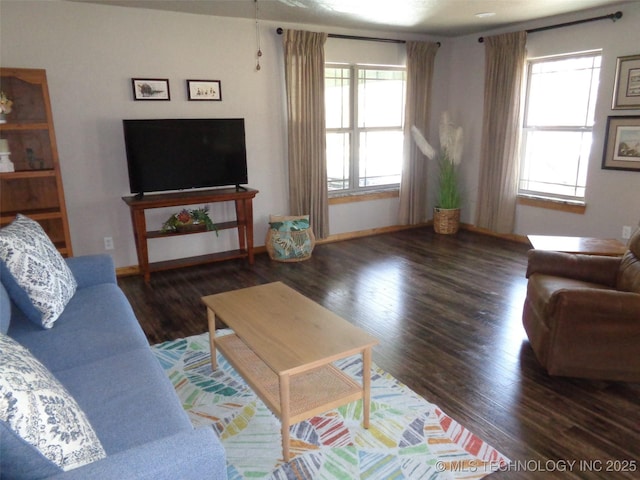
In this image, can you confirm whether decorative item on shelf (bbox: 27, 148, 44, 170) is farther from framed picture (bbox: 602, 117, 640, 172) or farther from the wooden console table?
framed picture (bbox: 602, 117, 640, 172)

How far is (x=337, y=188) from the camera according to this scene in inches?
220

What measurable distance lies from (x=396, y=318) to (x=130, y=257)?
8.74ft

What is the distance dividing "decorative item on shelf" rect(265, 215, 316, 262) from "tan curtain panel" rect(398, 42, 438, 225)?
5.45 ft

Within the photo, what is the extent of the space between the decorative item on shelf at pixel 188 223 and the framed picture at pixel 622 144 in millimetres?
3896

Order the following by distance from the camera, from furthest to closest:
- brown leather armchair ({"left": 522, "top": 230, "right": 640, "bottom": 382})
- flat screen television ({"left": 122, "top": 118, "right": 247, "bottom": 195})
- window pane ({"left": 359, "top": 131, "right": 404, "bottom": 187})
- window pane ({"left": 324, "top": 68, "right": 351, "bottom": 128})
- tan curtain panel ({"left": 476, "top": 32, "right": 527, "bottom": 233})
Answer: window pane ({"left": 359, "top": 131, "right": 404, "bottom": 187})
window pane ({"left": 324, "top": 68, "right": 351, "bottom": 128})
tan curtain panel ({"left": 476, "top": 32, "right": 527, "bottom": 233})
flat screen television ({"left": 122, "top": 118, "right": 247, "bottom": 195})
brown leather armchair ({"left": 522, "top": 230, "right": 640, "bottom": 382})

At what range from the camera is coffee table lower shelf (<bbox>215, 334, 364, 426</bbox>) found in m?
1.97

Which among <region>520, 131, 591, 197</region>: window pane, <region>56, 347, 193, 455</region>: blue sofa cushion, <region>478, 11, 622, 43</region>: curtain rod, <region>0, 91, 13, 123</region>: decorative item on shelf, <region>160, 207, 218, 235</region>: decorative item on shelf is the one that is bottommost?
<region>56, 347, 193, 455</region>: blue sofa cushion

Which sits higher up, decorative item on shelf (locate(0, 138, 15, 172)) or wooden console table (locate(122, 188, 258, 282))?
decorative item on shelf (locate(0, 138, 15, 172))

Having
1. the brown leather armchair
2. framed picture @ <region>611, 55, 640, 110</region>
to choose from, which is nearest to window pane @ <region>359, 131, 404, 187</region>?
framed picture @ <region>611, 55, 640, 110</region>

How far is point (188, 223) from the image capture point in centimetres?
434

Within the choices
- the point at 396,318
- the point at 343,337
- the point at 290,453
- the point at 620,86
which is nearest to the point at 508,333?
the point at 396,318

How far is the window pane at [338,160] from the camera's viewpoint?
17.8ft

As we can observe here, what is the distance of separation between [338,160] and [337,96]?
2.41ft

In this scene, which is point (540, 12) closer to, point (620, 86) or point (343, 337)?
point (620, 86)
